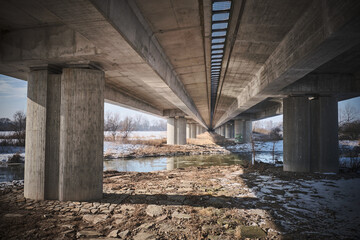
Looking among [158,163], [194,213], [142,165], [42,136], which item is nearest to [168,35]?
[42,136]

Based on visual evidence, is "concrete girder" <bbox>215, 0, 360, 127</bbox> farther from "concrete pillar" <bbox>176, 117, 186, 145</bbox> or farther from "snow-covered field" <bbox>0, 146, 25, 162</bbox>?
"concrete pillar" <bbox>176, 117, 186, 145</bbox>

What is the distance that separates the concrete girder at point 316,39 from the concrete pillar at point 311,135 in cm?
402

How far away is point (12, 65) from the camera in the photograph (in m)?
5.93

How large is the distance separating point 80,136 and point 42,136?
1225mm

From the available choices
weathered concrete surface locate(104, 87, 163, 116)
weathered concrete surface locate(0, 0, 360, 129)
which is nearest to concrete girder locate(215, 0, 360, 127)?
weathered concrete surface locate(0, 0, 360, 129)

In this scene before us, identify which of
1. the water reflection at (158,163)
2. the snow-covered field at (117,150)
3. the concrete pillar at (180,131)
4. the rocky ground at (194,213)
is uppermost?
the concrete pillar at (180,131)

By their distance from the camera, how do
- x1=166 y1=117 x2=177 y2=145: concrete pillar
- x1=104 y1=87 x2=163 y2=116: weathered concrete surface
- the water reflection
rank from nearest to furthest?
the water reflection < x1=104 y1=87 x2=163 y2=116: weathered concrete surface < x1=166 y1=117 x2=177 y2=145: concrete pillar

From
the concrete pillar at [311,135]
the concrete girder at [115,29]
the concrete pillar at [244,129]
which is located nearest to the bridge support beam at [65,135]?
the concrete girder at [115,29]

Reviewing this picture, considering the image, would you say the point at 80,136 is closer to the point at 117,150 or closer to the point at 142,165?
the point at 142,165

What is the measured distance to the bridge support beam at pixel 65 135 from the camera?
5.68 meters

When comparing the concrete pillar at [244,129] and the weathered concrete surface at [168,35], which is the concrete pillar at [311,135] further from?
the concrete pillar at [244,129]

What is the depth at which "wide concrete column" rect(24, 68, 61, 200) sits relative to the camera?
582 centimetres

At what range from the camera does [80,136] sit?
5.73 metres

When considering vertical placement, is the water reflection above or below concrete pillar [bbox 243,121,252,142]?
below
